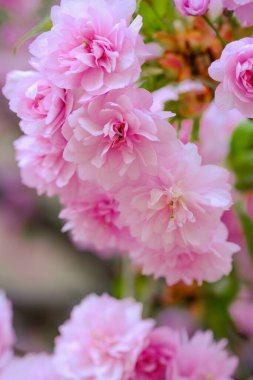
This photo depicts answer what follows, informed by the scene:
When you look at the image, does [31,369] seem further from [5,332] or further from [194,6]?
[194,6]

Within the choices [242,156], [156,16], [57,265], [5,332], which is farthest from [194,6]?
[57,265]

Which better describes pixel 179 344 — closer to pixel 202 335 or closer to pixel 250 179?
pixel 202 335

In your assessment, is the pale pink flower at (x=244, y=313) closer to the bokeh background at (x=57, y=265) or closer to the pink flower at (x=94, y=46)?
the bokeh background at (x=57, y=265)

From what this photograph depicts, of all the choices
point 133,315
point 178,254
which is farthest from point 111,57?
point 133,315

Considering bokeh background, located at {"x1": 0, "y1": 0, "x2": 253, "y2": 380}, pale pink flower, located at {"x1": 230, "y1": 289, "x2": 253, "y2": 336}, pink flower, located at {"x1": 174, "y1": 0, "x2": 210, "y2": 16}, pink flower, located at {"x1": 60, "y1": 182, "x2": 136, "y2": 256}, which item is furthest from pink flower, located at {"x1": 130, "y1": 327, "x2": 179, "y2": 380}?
pale pink flower, located at {"x1": 230, "y1": 289, "x2": 253, "y2": 336}

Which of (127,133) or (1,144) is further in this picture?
(1,144)

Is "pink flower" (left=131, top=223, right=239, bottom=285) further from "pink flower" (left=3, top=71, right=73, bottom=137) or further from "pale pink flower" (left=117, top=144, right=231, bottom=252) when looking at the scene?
"pink flower" (left=3, top=71, right=73, bottom=137)
